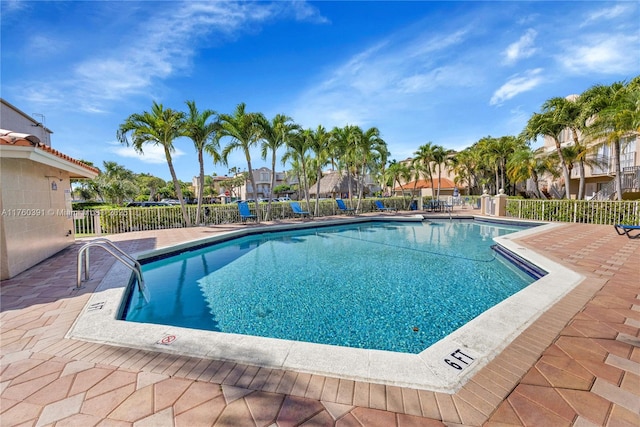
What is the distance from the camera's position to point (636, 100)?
11.2 meters

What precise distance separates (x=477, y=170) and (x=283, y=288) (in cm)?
3603

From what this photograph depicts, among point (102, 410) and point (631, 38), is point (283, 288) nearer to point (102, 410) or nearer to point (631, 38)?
point (102, 410)

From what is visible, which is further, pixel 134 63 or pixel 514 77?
pixel 514 77

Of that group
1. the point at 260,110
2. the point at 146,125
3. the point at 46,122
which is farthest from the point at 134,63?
the point at 46,122

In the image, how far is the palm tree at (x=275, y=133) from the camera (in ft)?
49.9

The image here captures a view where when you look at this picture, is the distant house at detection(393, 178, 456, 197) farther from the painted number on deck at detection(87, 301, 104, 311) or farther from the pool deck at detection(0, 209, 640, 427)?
the painted number on deck at detection(87, 301, 104, 311)

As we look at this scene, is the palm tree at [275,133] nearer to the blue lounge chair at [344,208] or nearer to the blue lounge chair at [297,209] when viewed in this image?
the blue lounge chair at [297,209]

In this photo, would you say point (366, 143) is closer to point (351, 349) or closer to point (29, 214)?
point (29, 214)

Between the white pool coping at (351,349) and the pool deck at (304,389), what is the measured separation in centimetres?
8

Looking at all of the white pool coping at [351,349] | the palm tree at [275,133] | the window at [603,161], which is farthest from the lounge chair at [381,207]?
the white pool coping at [351,349]

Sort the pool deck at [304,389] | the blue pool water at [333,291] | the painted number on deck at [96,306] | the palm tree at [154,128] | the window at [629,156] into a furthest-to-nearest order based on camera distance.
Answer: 1. the window at [629,156]
2. the palm tree at [154,128]
3. the blue pool water at [333,291]
4. the painted number on deck at [96,306]
5. the pool deck at [304,389]

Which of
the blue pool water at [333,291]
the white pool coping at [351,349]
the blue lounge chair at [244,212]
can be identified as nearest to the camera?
the white pool coping at [351,349]

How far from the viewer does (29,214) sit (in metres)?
6.01

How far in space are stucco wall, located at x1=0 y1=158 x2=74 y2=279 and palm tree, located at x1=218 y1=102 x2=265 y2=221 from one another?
7.33m
